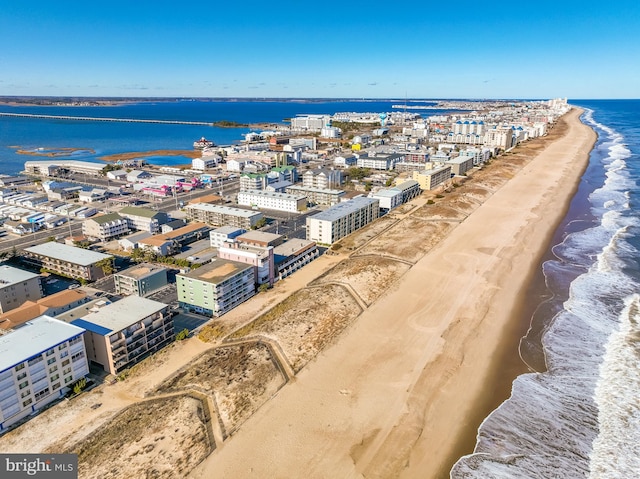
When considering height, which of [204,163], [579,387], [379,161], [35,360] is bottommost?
[579,387]

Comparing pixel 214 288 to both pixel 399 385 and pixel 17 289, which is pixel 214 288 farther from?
pixel 17 289

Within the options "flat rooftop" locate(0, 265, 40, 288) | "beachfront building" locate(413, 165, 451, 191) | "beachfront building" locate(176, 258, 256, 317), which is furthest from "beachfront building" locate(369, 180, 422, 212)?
"flat rooftop" locate(0, 265, 40, 288)

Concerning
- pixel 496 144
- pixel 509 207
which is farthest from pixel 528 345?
pixel 496 144

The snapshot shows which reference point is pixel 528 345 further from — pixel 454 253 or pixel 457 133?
pixel 457 133

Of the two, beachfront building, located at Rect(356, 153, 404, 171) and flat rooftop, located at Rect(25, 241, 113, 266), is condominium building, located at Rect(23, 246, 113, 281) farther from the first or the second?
beachfront building, located at Rect(356, 153, 404, 171)

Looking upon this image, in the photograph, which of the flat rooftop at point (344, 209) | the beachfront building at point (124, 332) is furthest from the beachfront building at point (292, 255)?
the beachfront building at point (124, 332)

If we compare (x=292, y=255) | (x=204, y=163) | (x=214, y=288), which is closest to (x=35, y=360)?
(x=214, y=288)

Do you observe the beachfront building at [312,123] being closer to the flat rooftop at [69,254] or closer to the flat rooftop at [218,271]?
the flat rooftop at [69,254]
